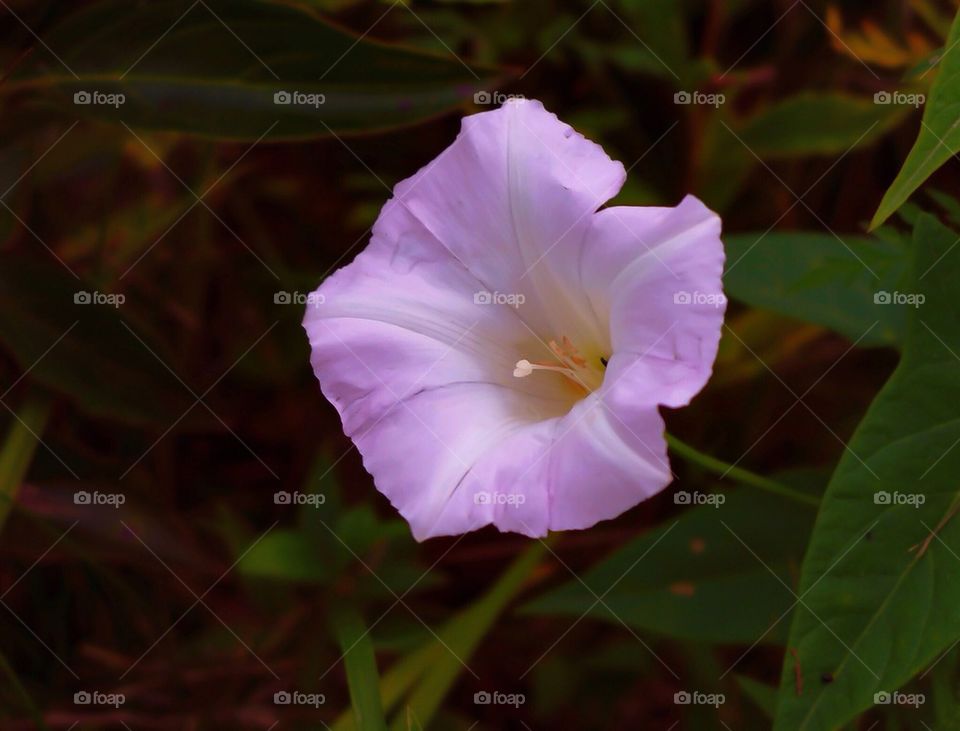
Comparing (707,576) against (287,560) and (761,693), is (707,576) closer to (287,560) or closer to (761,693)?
(761,693)

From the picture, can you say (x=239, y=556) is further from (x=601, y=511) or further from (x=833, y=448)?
(x=833, y=448)

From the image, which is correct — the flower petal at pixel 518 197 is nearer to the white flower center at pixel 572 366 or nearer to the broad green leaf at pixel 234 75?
the white flower center at pixel 572 366

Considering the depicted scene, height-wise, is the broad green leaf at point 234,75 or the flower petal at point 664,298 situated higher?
the broad green leaf at point 234,75

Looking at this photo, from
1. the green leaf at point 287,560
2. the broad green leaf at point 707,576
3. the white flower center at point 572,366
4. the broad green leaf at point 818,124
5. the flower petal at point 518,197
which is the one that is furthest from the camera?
the broad green leaf at point 818,124

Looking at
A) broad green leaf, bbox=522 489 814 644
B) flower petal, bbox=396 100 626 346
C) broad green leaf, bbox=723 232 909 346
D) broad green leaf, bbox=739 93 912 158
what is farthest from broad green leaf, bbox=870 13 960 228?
broad green leaf, bbox=739 93 912 158

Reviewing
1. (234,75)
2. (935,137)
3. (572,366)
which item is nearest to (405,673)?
(572,366)

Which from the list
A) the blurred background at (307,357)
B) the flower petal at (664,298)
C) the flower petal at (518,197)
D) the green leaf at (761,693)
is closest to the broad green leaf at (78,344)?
the blurred background at (307,357)

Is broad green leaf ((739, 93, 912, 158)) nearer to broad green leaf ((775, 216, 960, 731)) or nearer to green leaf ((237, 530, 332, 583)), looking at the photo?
broad green leaf ((775, 216, 960, 731))
